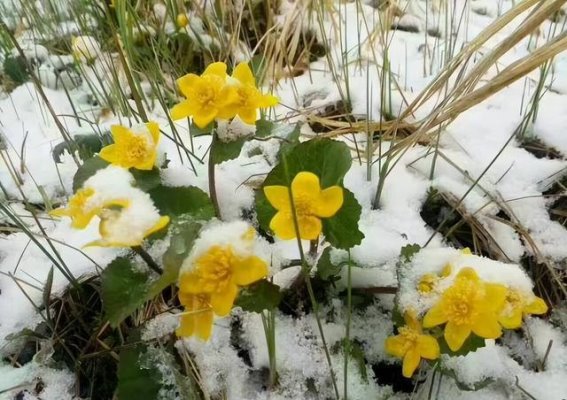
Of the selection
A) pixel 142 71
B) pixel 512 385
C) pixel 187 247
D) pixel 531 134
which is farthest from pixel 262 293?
pixel 142 71

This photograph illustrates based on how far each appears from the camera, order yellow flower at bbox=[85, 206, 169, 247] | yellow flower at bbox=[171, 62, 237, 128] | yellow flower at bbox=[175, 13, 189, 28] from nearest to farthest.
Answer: yellow flower at bbox=[85, 206, 169, 247]
yellow flower at bbox=[171, 62, 237, 128]
yellow flower at bbox=[175, 13, 189, 28]

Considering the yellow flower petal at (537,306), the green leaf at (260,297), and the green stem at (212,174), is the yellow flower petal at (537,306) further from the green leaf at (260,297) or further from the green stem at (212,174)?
the green stem at (212,174)

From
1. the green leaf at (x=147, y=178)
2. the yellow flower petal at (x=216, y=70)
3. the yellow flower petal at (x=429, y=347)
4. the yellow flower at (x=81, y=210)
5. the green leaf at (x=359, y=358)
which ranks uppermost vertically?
the yellow flower petal at (x=216, y=70)

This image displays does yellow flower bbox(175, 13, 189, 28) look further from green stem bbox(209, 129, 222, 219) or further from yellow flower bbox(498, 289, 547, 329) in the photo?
yellow flower bbox(498, 289, 547, 329)

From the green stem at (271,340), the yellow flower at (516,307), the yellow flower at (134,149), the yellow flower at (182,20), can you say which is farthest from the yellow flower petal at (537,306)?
the yellow flower at (182,20)

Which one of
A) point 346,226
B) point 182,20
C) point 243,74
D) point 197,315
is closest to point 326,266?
point 346,226

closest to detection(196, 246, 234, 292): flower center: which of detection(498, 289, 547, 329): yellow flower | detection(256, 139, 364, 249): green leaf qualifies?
detection(256, 139, 364, 249): green leaf

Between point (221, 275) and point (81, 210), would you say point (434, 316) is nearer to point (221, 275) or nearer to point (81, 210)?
point (221, 275)
